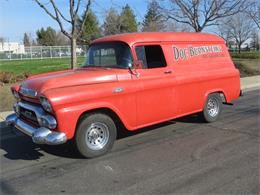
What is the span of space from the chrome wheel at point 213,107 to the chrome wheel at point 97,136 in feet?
9.77

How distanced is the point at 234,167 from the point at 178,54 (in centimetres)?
270

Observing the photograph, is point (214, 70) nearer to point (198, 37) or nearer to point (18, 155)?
point (198, 37)

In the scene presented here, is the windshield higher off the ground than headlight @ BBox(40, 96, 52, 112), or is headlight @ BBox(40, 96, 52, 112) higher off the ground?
the windshield

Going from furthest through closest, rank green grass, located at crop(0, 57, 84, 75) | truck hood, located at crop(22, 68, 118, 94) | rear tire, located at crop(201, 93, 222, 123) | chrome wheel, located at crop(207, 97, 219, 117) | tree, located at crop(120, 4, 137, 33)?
tree, located at crop(120, 4, 137, 33)
green grass, located at crop(0, 57, 84, 75)
chrome wheel, located at crop(207, 97, 219, 117)
rear tire, located at crop(201, 93, 222, 123)
truck hood, located at crop(22, 68, 118, 94)

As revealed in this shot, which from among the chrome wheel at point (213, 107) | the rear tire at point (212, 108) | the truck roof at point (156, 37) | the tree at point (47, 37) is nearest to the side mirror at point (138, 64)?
the truck roof at point (156, 37)

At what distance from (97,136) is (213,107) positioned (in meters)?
3.33

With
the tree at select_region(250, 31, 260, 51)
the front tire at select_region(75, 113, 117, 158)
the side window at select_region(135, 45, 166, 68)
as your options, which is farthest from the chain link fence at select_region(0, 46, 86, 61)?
the front tire at select_region(75, 113, 117, 158)

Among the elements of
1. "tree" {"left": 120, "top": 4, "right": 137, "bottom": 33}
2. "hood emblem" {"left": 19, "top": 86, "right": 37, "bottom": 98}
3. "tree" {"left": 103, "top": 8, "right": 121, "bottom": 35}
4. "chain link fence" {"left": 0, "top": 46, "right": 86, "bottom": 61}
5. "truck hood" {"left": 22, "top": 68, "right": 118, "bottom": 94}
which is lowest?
"hood emblem" {"left": 19, "top": 86, "right": 37, "bottom": 98}

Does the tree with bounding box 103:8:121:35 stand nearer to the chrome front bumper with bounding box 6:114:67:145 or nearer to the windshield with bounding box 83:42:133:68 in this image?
the windshield with bounding box 83:42:133:68

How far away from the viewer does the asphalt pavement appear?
4.36 m

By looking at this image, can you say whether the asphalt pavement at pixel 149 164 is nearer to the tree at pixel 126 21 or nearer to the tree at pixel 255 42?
the tree at pixel 126 21

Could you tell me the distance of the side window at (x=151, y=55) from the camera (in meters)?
6.11

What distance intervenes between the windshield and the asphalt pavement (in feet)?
4.90

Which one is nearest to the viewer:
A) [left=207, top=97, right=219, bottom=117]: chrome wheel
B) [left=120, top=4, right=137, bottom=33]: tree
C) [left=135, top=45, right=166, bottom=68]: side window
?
[left=135, top=45, right=166, bottom=68]: side window
